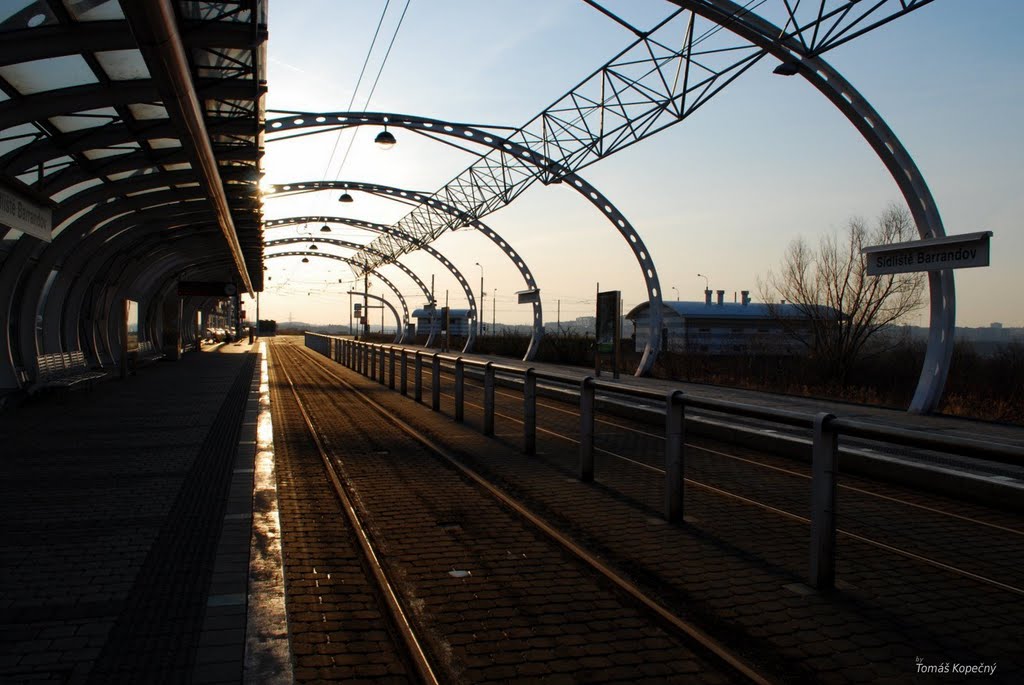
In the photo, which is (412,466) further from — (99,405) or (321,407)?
(99,405)

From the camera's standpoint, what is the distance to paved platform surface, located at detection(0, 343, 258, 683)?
3.76m

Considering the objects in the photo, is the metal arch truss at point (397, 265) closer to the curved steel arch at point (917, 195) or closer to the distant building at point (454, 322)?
the distant building at point (454, 322)

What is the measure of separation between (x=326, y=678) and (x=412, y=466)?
18.3 feet

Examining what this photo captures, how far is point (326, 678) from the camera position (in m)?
3.63

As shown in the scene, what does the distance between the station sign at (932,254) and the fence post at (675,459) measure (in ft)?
23.1

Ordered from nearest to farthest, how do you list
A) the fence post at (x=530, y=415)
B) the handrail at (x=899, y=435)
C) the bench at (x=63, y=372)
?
the handrail at (x=899, y=435) < the fence post at (x=530, y=415) < the bench at (x=63, y=372)

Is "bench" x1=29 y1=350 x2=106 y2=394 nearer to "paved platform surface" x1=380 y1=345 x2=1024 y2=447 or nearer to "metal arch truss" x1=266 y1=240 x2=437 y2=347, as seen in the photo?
"paved platform surface" x1=380 y1=345 x2=1024 y2=447

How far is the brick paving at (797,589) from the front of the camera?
3.94 metres

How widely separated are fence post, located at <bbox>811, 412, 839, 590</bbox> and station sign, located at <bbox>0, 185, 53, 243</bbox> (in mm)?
8429

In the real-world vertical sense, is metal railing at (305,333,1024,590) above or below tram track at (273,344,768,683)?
above

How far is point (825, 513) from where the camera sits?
498 centimetres

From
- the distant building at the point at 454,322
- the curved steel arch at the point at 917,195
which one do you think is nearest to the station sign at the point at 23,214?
the curved steel arch at the point at 917,195

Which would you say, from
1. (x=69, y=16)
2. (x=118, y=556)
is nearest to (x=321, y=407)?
(x=69, y=16)

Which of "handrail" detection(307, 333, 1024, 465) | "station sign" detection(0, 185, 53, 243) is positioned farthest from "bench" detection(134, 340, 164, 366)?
"handrail" detection(307, 333, 1024, 465)
